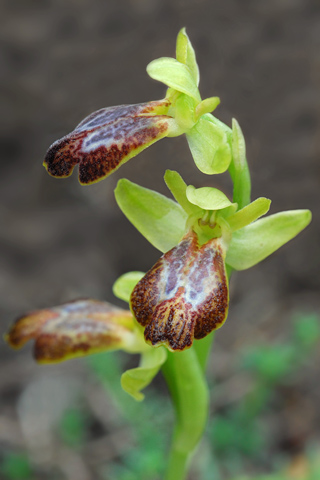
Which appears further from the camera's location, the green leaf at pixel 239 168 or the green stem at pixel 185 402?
the green stem at pixel 185 402

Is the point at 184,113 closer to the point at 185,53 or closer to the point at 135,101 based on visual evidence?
the point at 185,53

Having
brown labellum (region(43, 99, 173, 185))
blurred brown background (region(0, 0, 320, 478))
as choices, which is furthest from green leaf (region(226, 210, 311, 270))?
blurred brown background (region(0, 0, 320, 478))

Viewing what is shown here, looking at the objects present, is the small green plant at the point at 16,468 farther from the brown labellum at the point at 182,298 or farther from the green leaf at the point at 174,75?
the green leaf at the point at 174,75

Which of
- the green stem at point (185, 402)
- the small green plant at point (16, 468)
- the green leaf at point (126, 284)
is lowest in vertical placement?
the small green plant at point (16, 468)

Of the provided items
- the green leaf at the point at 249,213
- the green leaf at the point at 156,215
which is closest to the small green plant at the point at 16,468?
the green leaf at the point at 156,215

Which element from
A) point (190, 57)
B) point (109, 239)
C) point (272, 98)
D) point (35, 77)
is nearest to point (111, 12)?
point (35, 77)

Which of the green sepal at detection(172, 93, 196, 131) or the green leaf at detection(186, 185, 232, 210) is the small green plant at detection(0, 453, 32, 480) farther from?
the green sepal at detection(172, 93, 196, 131)
